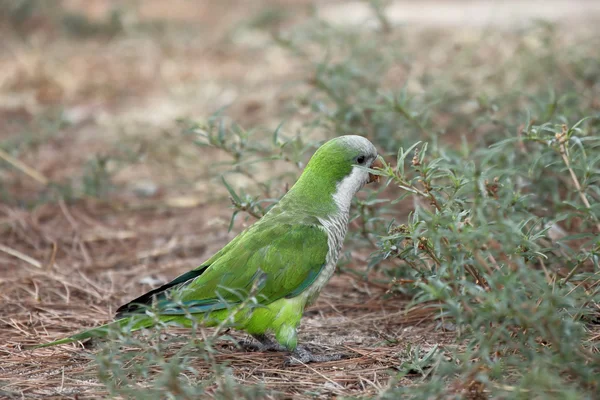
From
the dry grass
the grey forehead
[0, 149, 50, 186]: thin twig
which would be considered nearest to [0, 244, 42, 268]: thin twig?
the dry grass

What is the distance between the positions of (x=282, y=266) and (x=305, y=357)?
409mm

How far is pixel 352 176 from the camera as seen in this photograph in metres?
3.55

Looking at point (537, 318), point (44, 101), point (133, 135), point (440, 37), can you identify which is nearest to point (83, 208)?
point (133, 135)

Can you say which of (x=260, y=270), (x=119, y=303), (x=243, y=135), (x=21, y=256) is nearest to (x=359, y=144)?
(x=243, y=135)

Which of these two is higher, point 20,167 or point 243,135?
point 243,135

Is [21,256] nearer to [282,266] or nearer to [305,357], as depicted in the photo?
[282,266]

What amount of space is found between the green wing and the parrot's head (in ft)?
0.82

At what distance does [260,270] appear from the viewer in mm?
3213

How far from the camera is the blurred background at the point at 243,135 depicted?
361 cm

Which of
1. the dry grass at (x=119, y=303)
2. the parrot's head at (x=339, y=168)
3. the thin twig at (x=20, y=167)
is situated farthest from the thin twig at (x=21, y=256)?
the parrot's head at (x=339, y=168)

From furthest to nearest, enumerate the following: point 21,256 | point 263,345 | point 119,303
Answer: point 21,256
point 119,303
point 263,345

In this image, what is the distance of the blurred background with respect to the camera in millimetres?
3609

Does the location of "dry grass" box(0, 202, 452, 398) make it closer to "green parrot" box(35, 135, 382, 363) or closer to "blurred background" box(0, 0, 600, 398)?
"blurred background" box(0, 0, 600, 398)

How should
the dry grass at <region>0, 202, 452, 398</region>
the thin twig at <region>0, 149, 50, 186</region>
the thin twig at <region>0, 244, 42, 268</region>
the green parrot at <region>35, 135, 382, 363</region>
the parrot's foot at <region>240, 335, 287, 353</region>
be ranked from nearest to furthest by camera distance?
1. the dry grass at <region>0, 202, 452, 398</region>
2. the green parrot at <region>35, 135, 382, 363</region>
3. the parrot's foot at <region>240, 335, 287, 353</region>
4. the thin twig at <region>0, 244, 42, 268</region>
5. the thin twig at <region>0, 149, 50, 186</region>
